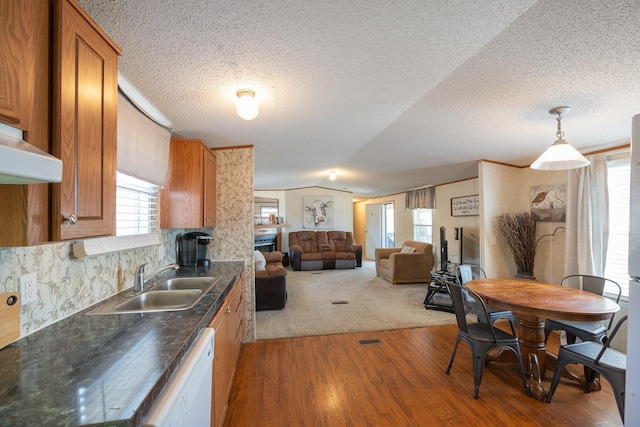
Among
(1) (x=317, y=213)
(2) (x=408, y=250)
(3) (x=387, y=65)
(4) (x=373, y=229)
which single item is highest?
(3) (x=387, y=65)

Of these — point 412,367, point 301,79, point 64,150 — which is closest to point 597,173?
point 412,367

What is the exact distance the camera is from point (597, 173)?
9.81 feet

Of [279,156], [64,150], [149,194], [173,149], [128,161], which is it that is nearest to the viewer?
[64,150]

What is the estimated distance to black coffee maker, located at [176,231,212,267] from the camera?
289cm

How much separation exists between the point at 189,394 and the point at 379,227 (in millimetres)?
8416

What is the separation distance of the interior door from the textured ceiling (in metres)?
6.07

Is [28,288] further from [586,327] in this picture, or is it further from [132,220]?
[586,327]

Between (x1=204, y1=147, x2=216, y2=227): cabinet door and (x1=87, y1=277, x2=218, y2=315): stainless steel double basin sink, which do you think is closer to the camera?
(x1=87, y1=277, x2=218, y2=315): stainless steel double basin sink

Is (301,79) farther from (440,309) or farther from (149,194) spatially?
(440,309)

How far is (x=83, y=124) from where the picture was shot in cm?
96

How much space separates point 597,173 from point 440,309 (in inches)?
97.1

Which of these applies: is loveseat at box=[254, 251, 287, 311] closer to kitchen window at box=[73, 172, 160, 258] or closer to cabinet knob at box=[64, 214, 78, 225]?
kitchen window at box=[73, 172, 160, 258]

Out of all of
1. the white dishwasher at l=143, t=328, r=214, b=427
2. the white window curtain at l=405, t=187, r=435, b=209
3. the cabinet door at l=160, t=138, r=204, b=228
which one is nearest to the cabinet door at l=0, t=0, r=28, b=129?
the white dishwasher at l=143, t=328, r=214, b=427

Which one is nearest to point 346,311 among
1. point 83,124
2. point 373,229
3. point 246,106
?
point 246,106
